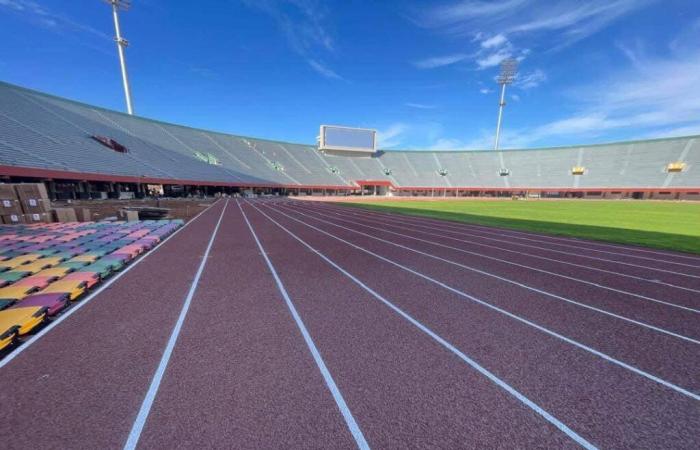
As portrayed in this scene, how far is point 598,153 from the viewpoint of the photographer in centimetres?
6419

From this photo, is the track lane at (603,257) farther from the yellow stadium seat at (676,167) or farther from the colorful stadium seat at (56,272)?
the yellow stadium seat at (676,167)

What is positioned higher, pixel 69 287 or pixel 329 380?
pixel 69 287

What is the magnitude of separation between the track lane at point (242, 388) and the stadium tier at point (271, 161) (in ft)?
100

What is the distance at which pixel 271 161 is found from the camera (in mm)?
58812

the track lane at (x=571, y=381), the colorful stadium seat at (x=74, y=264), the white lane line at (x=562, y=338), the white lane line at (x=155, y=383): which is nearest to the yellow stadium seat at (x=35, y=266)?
the colorful stadium seat at (x=74, y=264)

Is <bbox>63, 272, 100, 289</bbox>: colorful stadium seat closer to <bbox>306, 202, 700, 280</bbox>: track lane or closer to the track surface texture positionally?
the track surface texture

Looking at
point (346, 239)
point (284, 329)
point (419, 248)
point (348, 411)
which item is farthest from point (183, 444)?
point (346, 239)

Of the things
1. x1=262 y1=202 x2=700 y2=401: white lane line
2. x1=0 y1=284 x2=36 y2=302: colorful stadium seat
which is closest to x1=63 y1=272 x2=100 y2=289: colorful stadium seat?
x1=0 y1=284 x2=36 y2=302: colorful stadium seat

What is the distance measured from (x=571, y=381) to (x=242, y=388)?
12.0 ft

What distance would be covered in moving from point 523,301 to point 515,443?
11.5 ft

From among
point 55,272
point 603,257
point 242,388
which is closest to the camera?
point 242,388

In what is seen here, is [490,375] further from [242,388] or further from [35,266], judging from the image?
[35,266]

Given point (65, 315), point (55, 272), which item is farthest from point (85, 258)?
point (65, 315)

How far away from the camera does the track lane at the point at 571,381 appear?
7.98 feet
